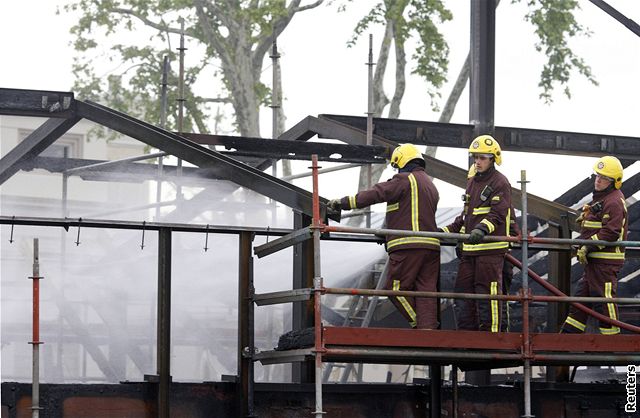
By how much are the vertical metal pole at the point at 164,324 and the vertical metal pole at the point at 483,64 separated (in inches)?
231

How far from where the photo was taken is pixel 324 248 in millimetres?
19562

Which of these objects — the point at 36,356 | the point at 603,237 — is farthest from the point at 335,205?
the point at 603,237

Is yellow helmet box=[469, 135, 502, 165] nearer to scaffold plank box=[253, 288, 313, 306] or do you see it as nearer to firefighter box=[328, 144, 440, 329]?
firefighter box=[328, 144, 440, 329]

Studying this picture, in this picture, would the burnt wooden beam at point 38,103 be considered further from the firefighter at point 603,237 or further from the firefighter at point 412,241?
the firefighter at point 603,237

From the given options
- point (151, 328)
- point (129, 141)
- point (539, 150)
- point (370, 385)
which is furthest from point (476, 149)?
point (129, 141)

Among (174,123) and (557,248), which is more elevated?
(174,123)

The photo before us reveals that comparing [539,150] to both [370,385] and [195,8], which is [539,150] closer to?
[370,385]

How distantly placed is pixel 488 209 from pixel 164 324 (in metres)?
2.76

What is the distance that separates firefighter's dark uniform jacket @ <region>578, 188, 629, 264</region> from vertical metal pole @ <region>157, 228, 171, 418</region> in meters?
3.73

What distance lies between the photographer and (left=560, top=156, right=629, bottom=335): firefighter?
11781 millimetres

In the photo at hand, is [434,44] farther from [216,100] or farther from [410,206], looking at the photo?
[410,206]

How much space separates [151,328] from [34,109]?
17.4 ft

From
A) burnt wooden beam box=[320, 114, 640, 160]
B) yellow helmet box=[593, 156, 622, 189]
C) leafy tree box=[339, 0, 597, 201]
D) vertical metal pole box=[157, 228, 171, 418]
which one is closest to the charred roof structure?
vertical metal pole box=[157, 228, 171, 418]

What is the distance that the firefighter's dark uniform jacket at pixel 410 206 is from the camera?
10.8m
